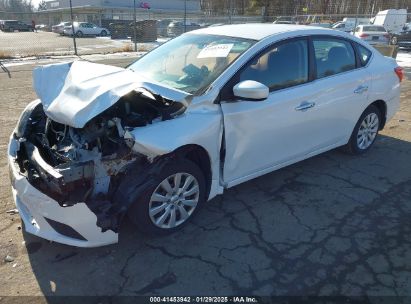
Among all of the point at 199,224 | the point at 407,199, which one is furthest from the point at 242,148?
the point at 407,199

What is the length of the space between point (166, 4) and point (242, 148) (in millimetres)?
61795

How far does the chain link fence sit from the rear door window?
14888 millimetres

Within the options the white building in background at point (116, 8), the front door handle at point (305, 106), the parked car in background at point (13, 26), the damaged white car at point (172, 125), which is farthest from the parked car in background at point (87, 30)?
the front door handle at point (305, 106)

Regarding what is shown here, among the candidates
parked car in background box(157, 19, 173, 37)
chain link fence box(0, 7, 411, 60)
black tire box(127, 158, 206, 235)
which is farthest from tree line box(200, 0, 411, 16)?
black tire box(127, 158, 206, 235)

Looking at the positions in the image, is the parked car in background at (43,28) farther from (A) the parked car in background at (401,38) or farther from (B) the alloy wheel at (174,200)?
(B) the alloy wheel at (174,200)

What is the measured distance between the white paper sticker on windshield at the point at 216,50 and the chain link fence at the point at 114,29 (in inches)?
583

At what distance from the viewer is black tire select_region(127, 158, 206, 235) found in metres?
2.99

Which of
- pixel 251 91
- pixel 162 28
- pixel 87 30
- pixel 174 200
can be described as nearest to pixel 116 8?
pixel 87 30

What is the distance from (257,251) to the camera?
3.17 m

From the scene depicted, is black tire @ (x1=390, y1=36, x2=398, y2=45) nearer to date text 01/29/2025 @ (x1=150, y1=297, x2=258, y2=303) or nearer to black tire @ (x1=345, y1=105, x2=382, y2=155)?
black tire @ (x1=345, y1=105, x2=382, y2=155)

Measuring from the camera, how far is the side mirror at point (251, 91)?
3.19 metres

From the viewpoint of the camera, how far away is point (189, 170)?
3.22 m

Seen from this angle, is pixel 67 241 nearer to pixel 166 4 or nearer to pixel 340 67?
pixel 340 67

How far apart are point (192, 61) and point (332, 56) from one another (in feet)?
5.67
